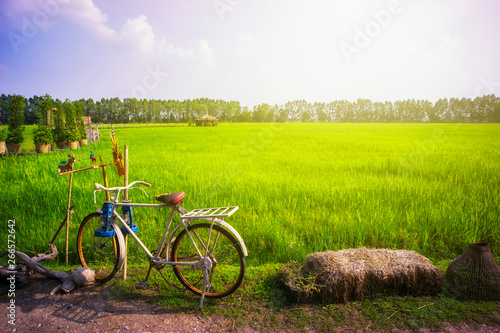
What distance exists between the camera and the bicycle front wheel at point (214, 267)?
2.79 meters

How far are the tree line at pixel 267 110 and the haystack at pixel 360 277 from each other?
1384 centimetres

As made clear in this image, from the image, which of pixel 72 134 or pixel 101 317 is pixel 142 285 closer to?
pixel 101 317

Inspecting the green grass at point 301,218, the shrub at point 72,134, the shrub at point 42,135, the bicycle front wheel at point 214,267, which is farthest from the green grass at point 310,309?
the shrub at point 72,134

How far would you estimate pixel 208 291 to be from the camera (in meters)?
2.93

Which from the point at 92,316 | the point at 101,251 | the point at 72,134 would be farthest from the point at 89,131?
the point at 92,316

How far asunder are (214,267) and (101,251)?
165 centimetres

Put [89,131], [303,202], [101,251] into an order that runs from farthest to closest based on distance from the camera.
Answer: [89,131]
[303,202]
[101,251]

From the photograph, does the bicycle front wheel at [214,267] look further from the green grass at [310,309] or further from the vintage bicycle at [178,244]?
the green grass at [310,309]

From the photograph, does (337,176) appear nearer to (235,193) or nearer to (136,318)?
(235,193)

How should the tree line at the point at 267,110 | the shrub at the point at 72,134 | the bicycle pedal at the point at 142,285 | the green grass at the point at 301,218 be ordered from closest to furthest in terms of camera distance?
the green grass at the point at 301,218, the bicycle pedal at the point at 142,285, the shrub at the point at 72,134, the tree line at the point at 267,110

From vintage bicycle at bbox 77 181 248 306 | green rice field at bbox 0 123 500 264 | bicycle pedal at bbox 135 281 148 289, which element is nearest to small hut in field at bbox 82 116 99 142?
green rice field at bbox 0 123 500 264

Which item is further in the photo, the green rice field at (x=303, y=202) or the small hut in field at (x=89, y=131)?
the small hut in field at (x=89, y=131)

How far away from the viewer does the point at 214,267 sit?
2.87m

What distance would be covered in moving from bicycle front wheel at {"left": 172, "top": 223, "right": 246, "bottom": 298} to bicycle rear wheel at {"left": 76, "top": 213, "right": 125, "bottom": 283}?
0.65 meters
